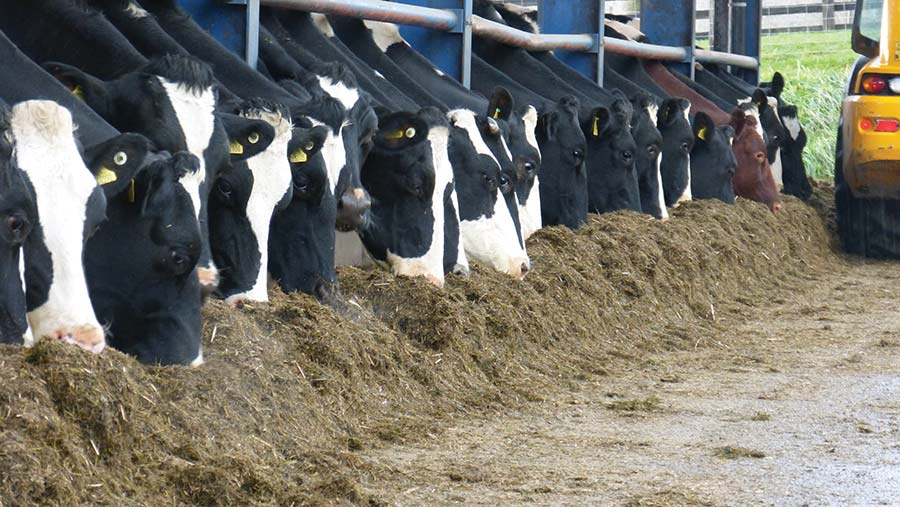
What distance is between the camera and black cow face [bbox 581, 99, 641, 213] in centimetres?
1188

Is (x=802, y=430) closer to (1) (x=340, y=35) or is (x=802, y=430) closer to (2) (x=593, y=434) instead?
(2) (x=593, y=434)

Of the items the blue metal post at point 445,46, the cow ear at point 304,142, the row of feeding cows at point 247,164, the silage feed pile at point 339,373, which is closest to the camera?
the silage feed pile at point 339,373

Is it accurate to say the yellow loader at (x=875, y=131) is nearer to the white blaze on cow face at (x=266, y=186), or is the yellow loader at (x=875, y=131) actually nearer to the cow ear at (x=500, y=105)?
the cow ear at (x=500, y=105)

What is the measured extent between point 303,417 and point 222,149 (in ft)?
3.80

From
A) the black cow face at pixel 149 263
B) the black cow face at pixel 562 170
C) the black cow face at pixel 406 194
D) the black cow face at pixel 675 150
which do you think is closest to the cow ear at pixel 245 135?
the black cow face at pixel 149 263

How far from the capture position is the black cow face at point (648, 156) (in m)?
12.3

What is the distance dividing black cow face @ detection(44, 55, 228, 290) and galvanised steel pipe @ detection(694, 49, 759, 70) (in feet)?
38.6

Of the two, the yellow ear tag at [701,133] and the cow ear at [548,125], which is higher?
the cow ear at [548,125]

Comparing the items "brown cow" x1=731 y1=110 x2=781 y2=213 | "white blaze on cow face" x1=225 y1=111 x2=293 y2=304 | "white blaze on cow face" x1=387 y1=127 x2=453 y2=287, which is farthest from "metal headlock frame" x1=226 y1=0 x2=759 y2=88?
"white blaze on cow face" x1=225 y1=111 x2=293 y2=304

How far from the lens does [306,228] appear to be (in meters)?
7.25

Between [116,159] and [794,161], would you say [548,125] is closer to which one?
[116,159]

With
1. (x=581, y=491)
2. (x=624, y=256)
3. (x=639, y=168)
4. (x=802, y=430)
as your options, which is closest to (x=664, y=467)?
(x=581, y=491)

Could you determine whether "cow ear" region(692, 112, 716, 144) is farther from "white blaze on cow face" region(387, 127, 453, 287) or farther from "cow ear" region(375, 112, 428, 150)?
"cow ear" region(375, 112, 428, 150)

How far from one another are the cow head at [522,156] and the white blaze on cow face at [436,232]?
1405 millimetres
